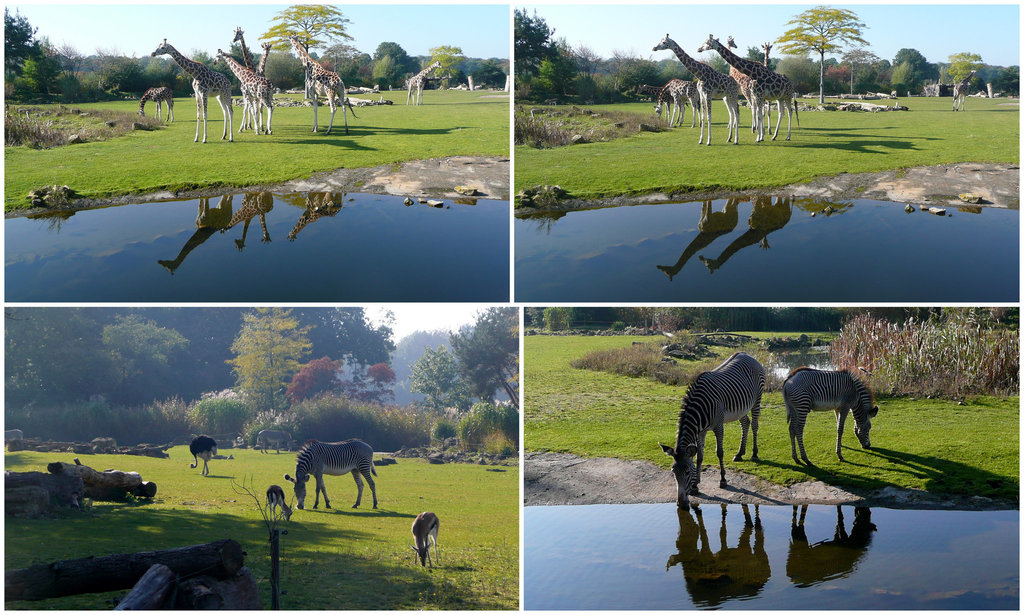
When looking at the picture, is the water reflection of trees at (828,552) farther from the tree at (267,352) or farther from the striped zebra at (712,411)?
the tree at (267,352)

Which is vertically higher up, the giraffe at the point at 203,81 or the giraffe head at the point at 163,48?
the giraffe head at the point at 163,48

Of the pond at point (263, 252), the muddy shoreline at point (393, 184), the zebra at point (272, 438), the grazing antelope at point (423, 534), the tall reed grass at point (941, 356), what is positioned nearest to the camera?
the grazing antelope at point (423, 534)

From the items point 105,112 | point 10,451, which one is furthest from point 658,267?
point 105,112

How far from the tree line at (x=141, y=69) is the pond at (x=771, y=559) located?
26.5 m

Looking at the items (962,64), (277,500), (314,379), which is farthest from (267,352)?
(962,64)

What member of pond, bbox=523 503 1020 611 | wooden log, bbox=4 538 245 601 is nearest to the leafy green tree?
pond, bbox=523 503 1020 611

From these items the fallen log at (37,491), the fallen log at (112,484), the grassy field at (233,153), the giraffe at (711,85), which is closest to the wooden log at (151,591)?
the fallen log at (37,491)

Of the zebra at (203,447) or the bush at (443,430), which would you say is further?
the bush at (443,430)

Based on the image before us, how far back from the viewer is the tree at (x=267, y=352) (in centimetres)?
1534

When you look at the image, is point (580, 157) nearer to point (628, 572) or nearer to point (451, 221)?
point (451, 221)

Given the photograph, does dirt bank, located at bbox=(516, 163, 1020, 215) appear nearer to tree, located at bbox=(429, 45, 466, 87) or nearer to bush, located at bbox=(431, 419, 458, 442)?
Answer: bush, located at bbox=(431, 419, 458, 442)

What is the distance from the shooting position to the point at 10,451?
1278 cm

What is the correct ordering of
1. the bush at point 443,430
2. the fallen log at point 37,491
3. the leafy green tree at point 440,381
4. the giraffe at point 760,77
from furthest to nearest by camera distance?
1. the giraffe at point 760,77
2. the bush at point 443,430
3. the leafy green tree at point 440,381
4. the fallen log at point 37,491

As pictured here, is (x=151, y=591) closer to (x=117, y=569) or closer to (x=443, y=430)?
(x=117, y=569)
